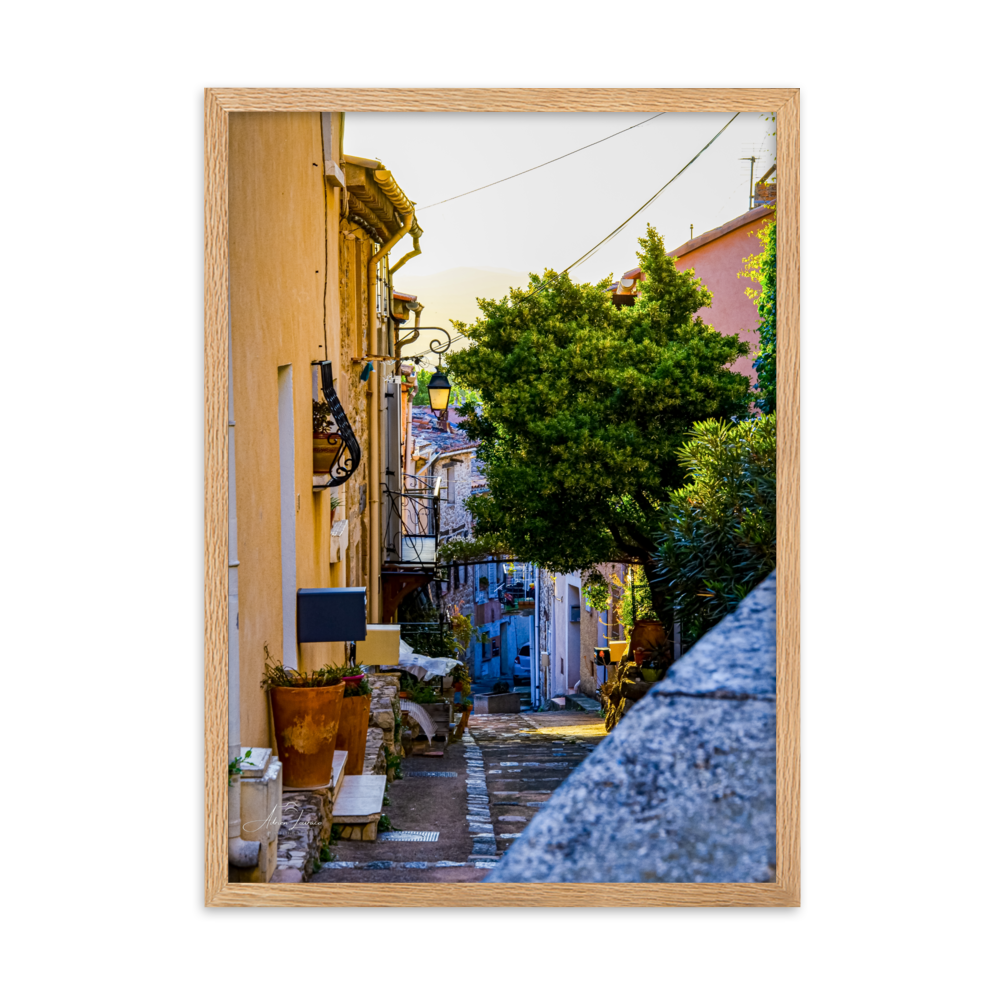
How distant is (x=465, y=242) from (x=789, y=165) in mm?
1272

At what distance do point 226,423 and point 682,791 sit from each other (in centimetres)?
186

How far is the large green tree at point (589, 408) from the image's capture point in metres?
8.00

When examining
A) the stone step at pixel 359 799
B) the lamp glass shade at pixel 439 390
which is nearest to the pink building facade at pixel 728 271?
the lamp glass shade at pixel 439 390

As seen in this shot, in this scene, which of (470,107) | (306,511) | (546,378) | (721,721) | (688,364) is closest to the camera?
(721,721)

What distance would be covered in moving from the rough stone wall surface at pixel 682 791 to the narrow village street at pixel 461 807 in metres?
0.44

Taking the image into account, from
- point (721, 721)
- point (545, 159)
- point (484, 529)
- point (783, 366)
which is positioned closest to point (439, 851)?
point (721, 721)

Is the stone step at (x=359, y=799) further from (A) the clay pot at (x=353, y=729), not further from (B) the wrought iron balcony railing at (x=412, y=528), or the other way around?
(B) the wrought iron balcony railing at (x=412, y=528)

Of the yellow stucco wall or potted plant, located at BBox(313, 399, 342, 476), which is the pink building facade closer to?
the yellow stucco wall

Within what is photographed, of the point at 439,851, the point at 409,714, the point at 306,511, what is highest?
the point at 306,511

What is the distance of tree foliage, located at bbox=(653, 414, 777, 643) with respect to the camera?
439 cm

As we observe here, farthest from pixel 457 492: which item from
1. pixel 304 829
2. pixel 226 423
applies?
pixel 226 423

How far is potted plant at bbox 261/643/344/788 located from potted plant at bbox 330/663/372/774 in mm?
909

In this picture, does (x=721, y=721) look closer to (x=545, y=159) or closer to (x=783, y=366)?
(x=783, y=366)

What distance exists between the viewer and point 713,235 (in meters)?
4.86
